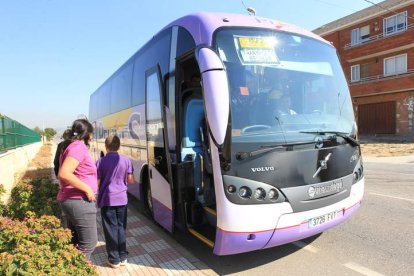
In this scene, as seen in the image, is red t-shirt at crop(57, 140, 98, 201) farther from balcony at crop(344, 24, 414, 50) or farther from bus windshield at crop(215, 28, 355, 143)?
balcony at crop(344, 24, 414, 50)

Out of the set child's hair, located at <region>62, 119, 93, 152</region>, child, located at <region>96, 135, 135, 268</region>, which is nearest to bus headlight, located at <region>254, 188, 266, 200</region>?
child, located at <region>96, 135, 135, 268</region>

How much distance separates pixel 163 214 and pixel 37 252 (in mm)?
3145

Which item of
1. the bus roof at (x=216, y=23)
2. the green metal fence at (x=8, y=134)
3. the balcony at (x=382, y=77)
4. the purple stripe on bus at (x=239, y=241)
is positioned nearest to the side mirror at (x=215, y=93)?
the bus roof at (x=216, y=23)

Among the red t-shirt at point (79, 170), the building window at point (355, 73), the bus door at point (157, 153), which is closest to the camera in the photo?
the red t-shirt at point (79, 170)

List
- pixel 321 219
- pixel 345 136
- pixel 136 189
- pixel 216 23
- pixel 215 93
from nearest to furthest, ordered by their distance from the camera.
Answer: pixel 215 93, pixel 321 219, pixel 216 23, pixel 345 136, pixel 136 189

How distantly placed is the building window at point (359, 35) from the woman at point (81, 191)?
34.0m

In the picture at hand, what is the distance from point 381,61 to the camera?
102ft

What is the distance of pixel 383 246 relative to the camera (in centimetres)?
510

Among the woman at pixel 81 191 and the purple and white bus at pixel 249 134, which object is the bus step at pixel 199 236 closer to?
the purple and white bus at pixel 249 134

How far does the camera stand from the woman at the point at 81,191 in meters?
3.71

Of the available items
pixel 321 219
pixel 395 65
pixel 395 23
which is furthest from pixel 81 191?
pixel 395 23

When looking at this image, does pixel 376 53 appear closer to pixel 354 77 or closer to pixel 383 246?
pixel 354 77

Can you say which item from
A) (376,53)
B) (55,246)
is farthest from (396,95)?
(55,246)

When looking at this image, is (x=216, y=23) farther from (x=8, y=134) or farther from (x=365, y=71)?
(x=365, y=71)
